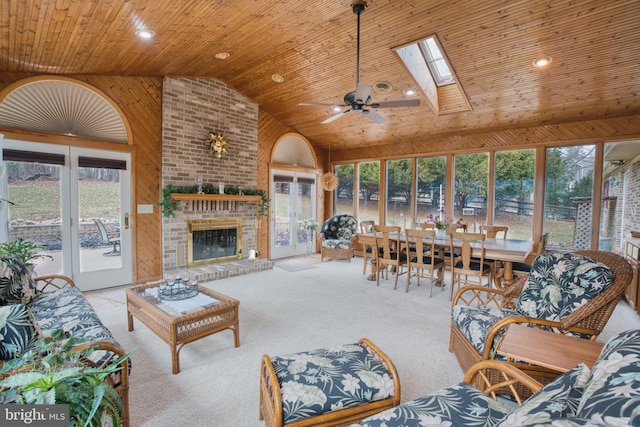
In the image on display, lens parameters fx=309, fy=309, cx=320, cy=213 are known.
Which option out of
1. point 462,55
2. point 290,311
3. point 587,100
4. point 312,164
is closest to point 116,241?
point 290,311

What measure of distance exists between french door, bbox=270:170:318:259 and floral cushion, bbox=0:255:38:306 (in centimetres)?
472

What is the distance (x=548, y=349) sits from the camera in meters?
1.62

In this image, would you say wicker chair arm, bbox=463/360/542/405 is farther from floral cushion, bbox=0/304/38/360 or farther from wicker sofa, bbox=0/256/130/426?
floral cushion, bbox=0/304/38/360

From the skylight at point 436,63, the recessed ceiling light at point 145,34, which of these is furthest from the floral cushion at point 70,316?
the skylight at point 436,63

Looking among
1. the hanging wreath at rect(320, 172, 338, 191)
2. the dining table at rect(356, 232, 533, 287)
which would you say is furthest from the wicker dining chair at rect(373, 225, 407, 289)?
the hanging wreath at rect(320, 172, 338, 191)

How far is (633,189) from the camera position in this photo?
483cm

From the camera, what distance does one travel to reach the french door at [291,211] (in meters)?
7.36

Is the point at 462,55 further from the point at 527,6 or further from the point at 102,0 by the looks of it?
the point at 102,0

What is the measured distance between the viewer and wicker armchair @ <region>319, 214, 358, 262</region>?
710cm

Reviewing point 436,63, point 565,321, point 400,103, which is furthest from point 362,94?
point 565,321

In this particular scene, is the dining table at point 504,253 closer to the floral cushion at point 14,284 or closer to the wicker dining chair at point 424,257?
the wicker dining chair at point 424,257

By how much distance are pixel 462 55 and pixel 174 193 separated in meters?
4.88

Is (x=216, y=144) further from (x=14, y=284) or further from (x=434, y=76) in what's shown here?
(x=434, y=76)

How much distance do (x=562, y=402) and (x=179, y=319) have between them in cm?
247
